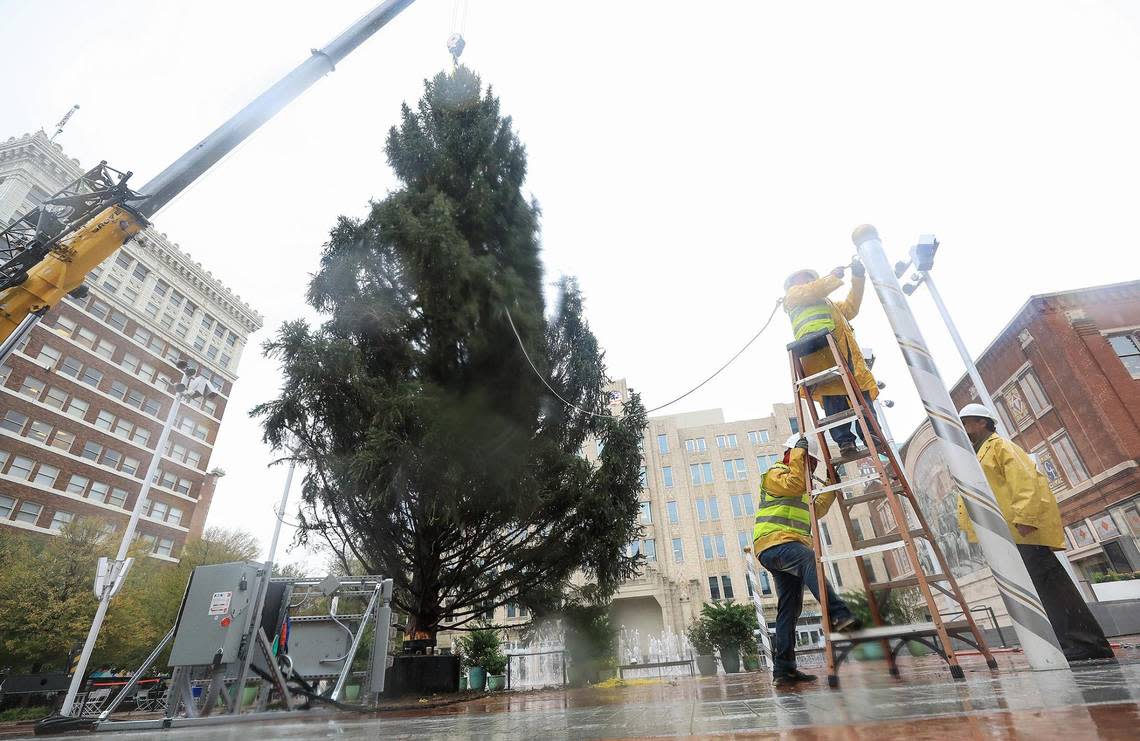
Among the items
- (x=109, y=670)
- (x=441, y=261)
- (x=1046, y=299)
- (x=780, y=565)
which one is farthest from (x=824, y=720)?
(x=109, y=670)

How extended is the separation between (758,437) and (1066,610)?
39.1 m

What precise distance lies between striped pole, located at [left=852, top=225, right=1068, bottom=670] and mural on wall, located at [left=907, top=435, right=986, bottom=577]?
1583 cm

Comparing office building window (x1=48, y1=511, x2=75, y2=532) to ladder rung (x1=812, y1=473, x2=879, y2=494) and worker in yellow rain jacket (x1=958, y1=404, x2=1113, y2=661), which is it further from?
worker in yellow rain jacket (x1=958, y1=404, x2=1113, y2=661)

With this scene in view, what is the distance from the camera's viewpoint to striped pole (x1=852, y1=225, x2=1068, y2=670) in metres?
3.09

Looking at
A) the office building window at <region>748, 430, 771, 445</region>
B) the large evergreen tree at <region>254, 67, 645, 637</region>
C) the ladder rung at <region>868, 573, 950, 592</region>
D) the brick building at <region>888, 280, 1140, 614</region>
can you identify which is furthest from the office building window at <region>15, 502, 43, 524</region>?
the office building window at <region>748, 430, 771, 445</region>

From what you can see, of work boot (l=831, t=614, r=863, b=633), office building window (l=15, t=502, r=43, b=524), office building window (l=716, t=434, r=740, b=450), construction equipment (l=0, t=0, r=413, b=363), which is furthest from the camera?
office building window (l=716, t=434, r=740, b=450)

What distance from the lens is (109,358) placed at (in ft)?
127

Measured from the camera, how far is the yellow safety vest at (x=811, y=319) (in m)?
4.30

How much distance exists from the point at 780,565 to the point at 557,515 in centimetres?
762

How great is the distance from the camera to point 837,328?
4.36 metres

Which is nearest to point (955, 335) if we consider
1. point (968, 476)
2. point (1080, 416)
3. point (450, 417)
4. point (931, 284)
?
point (931, 284)

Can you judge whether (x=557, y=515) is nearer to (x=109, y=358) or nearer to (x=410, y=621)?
(x=410, y=621)

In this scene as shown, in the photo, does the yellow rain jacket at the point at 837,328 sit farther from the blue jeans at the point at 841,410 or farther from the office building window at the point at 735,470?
the office building window at the point at 735,470

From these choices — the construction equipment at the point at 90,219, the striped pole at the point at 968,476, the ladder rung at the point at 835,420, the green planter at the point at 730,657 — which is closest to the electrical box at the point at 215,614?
the ladder rung at the point at 835,420
